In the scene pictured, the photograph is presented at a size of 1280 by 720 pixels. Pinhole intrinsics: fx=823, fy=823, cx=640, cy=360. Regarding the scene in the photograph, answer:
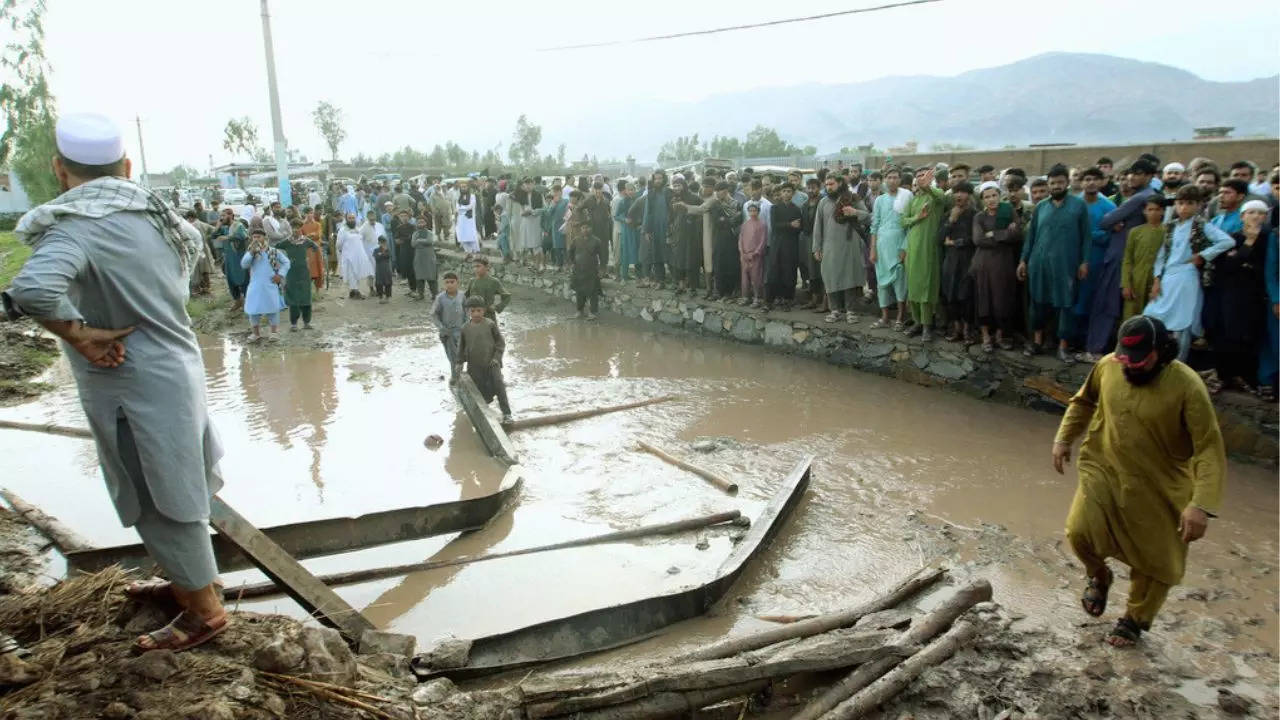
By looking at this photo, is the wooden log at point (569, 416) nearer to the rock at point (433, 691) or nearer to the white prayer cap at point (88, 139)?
the rock at point (433, 691)

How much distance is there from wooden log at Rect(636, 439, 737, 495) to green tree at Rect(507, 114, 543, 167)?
142ft

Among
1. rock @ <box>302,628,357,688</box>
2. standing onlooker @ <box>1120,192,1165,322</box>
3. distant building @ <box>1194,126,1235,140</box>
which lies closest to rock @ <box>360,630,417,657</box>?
rock @ <box>302,628,357,688</box>

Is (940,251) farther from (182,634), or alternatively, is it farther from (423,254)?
(423,254)

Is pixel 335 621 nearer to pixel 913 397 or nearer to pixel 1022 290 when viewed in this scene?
pixel 913 397

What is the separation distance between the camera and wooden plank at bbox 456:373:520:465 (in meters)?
7.40

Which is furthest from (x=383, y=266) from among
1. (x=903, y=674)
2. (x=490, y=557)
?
(x=903, y=674)

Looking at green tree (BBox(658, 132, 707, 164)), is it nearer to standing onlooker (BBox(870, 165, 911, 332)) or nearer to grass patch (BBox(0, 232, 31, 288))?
grass patch (BBox(0, 232, 31, 288))

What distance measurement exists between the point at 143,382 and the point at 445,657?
167 centimetres

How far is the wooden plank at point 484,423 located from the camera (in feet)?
24.3

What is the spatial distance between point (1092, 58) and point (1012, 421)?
145 m

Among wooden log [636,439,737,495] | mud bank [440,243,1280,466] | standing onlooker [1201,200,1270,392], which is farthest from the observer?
mud bank [440,243,1280,466]

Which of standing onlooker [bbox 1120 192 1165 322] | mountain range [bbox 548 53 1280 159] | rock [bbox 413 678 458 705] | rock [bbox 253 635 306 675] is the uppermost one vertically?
mountain range [bbox 548 53 1280 159]

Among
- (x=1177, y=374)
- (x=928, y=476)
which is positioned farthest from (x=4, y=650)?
(x=928, y=476)

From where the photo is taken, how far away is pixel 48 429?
8562 millimetres
